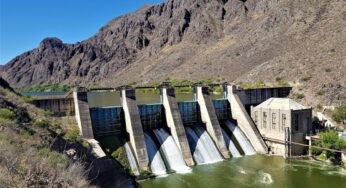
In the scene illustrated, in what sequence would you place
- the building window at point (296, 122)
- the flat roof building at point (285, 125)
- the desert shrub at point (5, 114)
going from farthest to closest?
the building window at point (296, 122) < the flat roof building at point (285, 125) < the desert shrub at point (5, 114)

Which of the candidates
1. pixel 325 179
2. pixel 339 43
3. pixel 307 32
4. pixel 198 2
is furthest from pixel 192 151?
pixel 198 2

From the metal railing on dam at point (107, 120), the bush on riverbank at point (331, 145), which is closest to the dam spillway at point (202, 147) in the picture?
the metal railing on dam at point (107, 120)

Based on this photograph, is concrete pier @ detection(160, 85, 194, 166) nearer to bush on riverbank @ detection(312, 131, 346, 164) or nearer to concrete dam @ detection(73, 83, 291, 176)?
concrete dam @ detection(73, 83, 291, 176)

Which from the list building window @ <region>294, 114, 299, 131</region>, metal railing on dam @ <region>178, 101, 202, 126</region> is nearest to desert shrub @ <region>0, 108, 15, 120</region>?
metal railing on dam @ <region>178, 101, 202, 126</region>

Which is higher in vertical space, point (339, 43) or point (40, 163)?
point (339, 43)

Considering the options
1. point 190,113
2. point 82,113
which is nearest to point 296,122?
point 190,113

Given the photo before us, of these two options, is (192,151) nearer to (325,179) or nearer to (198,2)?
(325,179)

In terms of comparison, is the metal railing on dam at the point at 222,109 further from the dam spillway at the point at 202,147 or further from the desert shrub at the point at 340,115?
the desert shrub at the point at 340,115
